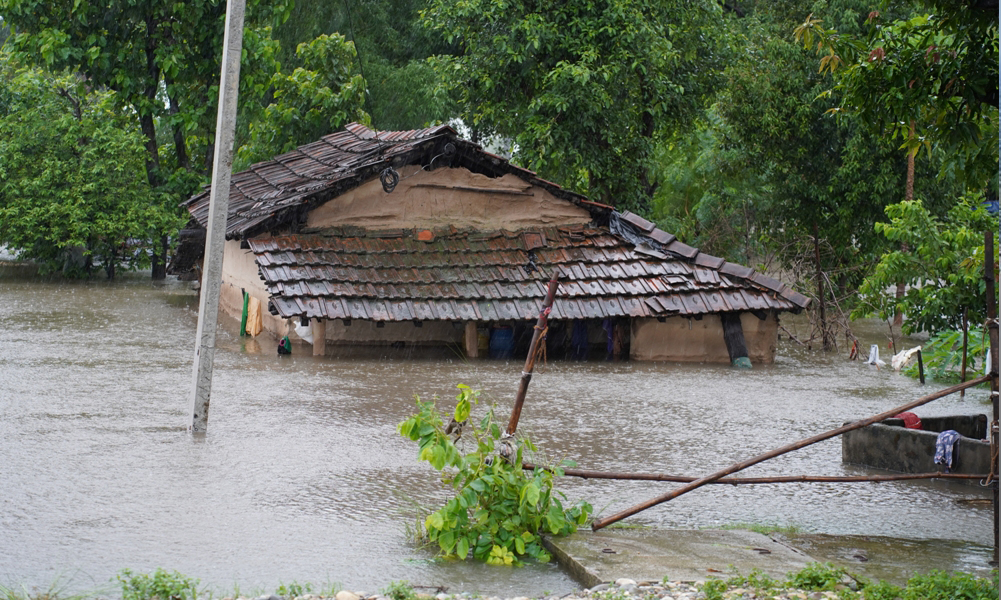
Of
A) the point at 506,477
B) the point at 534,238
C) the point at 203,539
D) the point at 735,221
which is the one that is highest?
the point at 735,221

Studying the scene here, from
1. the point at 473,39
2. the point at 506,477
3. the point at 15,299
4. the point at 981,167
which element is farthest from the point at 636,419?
the point at 15,299

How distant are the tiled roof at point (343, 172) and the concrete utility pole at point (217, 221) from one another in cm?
566

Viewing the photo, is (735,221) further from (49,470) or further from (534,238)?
(49,470)

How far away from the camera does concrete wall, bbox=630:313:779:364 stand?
1570cm

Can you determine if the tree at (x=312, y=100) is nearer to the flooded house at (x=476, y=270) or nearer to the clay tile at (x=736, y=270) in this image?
the flooded house at (x=476, y=270)

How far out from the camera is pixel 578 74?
18.9 metres

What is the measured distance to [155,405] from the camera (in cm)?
1076

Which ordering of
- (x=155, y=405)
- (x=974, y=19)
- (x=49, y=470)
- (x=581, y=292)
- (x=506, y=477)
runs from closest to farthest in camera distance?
(x=506, y=477) → (x=974, y=19) → (x=49, y=470) → (x=155, y=405) → (x=581, y=292)

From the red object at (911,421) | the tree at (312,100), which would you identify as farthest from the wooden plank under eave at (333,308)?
the tree at (312,100)

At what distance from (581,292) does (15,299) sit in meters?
12.7

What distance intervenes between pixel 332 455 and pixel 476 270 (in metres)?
6.98

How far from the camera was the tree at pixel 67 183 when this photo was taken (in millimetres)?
25688

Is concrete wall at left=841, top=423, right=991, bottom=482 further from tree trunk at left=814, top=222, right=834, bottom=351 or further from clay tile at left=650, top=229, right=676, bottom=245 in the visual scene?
tree trunk at left=814, top=222, right=834, bottom=351

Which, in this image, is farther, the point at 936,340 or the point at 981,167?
the point at 936,340
